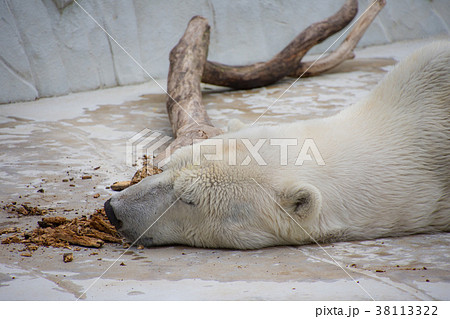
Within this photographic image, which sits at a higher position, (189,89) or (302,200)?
(189,89)

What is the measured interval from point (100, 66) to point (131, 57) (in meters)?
0.47

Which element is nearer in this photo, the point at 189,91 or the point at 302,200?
the point at 302,200

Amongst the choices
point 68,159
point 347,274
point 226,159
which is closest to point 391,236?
point 347,274

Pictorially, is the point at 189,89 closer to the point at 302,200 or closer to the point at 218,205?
the point at 218,205

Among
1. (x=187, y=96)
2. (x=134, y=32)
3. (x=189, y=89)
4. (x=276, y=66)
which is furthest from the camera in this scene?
(x=134, y=32)

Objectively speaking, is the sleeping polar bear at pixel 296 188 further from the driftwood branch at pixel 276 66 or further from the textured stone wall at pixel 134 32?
the textured stone wall at pixel 134 32

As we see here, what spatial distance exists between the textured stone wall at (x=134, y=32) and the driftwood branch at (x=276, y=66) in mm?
1502

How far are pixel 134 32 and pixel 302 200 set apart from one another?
5543 mm

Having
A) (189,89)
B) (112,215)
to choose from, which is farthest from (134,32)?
(112,215)

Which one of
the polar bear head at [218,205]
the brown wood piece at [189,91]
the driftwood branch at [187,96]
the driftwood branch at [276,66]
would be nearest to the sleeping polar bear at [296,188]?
the polar bear head at [218,205]

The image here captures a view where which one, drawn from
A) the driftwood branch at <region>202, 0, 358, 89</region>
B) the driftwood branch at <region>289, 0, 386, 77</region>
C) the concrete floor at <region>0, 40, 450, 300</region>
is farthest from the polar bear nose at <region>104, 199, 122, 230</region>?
the driftwood branch at <region>289, 0, 386, 77</region>

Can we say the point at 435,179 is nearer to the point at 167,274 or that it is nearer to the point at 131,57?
the point at 167,274

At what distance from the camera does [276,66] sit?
6711mm

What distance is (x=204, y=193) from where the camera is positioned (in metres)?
2.58
